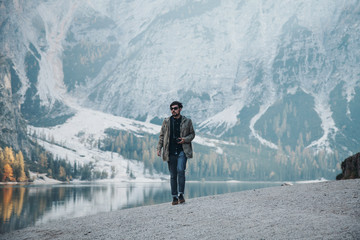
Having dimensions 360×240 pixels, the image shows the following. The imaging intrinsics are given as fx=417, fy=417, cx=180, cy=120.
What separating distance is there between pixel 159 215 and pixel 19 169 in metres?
188

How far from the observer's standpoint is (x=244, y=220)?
1405cm

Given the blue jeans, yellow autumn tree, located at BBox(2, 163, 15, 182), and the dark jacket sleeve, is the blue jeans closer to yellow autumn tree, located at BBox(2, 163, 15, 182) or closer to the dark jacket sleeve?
the dark jacket sleeve

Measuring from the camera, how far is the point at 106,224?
54.6 ft

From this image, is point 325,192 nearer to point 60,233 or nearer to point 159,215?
point 159,215

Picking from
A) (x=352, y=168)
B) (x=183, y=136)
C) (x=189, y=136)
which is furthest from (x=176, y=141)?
(x=352, y=168)

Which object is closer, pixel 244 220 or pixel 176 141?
pixel 244 220

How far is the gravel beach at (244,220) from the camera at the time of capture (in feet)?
39.6

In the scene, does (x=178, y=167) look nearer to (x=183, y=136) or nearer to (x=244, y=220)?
(x=183, y=136)

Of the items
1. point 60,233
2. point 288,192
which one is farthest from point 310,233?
point 60,233

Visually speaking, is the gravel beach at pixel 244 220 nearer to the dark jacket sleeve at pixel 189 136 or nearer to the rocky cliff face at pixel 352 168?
the dark jacket sleeve at pixel 189 136

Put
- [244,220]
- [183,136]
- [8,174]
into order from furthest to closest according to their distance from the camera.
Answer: [8,174] → [183,136] → [244,220]

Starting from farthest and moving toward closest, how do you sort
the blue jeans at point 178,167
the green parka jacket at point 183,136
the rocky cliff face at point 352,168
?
the rocky cliff face at point 352,168 → the blue jeans at point 178,167 → the green parka jacket at point 183,136

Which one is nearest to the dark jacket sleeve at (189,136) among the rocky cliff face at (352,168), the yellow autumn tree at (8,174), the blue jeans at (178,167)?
the blue jeans at (178,167)

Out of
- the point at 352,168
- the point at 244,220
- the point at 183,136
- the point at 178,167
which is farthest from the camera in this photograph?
the point at 352,168
